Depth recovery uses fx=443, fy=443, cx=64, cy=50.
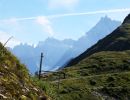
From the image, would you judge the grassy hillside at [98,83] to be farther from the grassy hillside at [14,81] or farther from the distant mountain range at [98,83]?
the grassy hillside at [14,81]

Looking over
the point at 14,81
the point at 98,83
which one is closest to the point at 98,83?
the point at 98,83

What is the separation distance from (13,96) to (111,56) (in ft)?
574

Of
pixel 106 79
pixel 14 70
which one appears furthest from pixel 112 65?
pixel 14 70

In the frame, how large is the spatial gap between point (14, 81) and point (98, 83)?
364 ft

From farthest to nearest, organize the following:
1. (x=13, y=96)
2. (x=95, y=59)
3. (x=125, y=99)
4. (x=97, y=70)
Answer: (x=95, y=59) → (x=97, y=70) → (x=125, y=99) → (x=13, y=96)

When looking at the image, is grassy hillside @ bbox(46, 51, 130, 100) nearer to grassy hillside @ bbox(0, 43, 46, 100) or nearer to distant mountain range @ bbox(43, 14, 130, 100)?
distant mountain range @ bbox(43, 14, 130, 100)

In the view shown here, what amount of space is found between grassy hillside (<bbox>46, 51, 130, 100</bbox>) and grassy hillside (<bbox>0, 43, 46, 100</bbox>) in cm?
6609

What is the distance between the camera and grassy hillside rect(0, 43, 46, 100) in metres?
14.0

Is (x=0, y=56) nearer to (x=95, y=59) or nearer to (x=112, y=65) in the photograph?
(x=112, y=65)

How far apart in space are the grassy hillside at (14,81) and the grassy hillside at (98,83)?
217 feet

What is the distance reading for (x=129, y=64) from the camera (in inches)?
6280

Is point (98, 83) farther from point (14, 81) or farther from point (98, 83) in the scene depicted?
point (14, 81)

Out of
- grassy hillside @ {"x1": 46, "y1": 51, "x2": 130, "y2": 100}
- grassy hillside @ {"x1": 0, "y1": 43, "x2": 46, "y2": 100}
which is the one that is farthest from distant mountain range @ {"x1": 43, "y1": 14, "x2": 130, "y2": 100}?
grassy hillside @ {"x1": 0, "y1": 43, "x2": 46, "y2": 100}

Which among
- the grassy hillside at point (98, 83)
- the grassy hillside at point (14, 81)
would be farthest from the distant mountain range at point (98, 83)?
the grassy hillside at point (14, 81)
